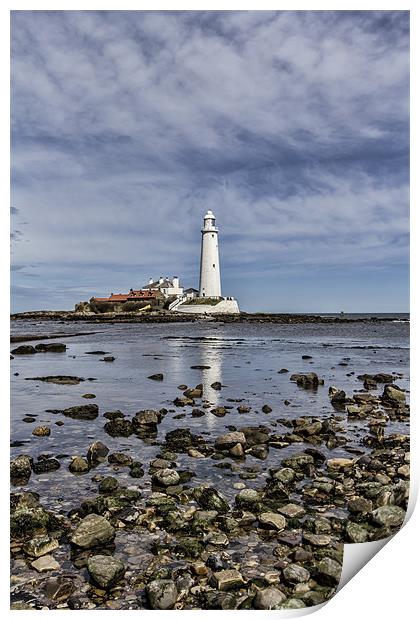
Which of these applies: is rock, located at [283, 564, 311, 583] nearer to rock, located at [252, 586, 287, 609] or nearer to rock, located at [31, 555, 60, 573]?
rock, located at [252, 586, 287, 609]

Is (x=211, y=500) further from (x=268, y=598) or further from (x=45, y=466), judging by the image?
(x=45, y=466)

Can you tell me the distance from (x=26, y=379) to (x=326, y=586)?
14.1 meters

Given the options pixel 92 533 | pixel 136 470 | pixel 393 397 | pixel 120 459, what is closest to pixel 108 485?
pixel 136 470

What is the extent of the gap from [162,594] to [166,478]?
2.35 m

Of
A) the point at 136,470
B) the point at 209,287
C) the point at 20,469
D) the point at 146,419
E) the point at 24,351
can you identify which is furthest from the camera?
the point at 209,287

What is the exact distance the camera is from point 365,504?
5.33 m

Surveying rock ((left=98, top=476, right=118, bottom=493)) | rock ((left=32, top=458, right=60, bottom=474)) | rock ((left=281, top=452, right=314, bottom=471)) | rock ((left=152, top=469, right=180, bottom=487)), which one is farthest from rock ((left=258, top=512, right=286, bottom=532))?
rock ((left=32, top=458, right=60, bottom=474))

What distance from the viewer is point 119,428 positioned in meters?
8.71

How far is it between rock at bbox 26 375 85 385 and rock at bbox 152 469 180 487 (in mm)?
9745

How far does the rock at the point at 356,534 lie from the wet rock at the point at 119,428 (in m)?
4.87

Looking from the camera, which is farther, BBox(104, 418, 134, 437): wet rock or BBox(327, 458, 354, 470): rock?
BBox(104, 418, 134, 437): wet rock

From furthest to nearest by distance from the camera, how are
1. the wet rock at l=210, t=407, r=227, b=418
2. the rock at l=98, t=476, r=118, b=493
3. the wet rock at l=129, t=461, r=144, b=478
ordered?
the wet rock at l=210, t=407, r=227, b=418 < the wet rock at l=129, t=461, r=144, b=478 < the rock at l=98, t=476, r=118, b=493

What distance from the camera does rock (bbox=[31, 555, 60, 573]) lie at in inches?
164
